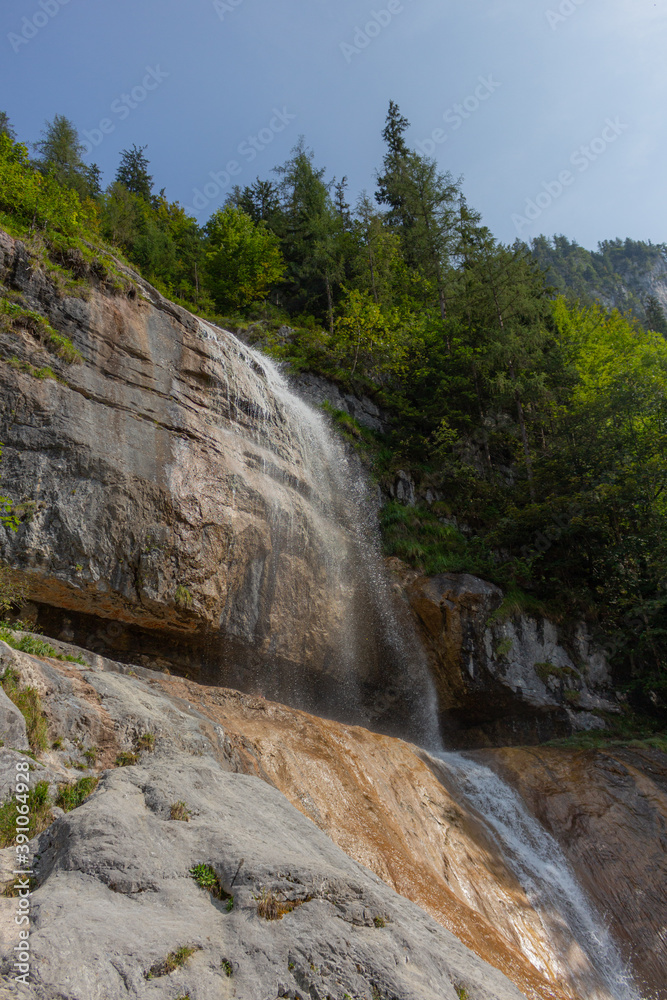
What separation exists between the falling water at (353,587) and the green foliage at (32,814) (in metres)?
8.36

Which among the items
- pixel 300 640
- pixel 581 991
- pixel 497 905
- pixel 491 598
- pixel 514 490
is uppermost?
pixel 514 490

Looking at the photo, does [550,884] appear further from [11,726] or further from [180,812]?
[11,726]

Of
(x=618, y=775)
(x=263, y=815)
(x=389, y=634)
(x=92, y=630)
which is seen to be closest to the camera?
(x=263, y=815)

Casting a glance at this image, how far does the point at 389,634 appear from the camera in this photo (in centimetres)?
1524

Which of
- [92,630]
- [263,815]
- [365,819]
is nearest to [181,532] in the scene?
[92,630]

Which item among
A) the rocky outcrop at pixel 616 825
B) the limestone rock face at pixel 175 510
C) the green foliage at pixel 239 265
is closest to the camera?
the rocky outcrop at pixel 616 825

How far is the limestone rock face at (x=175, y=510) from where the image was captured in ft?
32.7

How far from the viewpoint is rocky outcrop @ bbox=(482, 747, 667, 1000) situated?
9.15m

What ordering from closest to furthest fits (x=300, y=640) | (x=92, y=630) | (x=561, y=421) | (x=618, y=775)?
(x=92, y=630) → (x=618, y=775) → (x=300, y=640) → (x=561, y=421)

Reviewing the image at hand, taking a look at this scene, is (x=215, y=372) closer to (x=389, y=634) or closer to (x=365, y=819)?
(x=389, y=634)

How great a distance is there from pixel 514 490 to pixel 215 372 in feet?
36.7

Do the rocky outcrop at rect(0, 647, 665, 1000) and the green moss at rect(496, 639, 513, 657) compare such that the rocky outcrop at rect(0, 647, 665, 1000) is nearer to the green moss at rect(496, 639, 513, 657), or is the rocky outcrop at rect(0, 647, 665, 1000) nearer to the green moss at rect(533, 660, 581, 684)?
the green moss at rect(533, 660, 581, 684)

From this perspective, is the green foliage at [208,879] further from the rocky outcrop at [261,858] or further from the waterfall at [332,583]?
the waterfall at [332,583]

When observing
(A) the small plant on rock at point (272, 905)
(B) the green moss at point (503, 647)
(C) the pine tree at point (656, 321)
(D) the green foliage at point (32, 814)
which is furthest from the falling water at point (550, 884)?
(C) the pine tree at point (656, 321)
